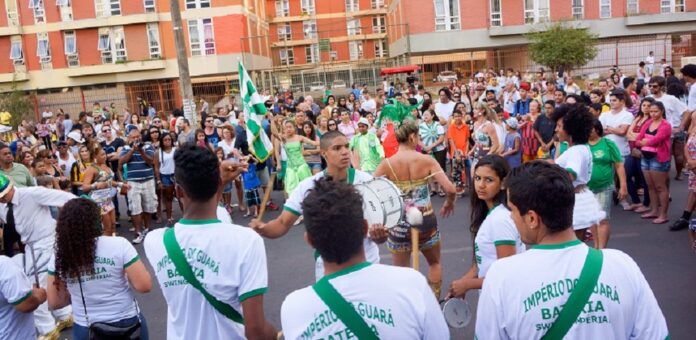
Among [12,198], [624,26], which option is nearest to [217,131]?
[12,198]

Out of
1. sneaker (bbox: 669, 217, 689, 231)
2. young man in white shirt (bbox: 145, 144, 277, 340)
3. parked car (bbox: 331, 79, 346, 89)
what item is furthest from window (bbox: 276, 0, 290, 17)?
young man in white shirt (bbox: 145, 144, 277, 340)

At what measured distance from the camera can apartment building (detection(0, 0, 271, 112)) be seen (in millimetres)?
36031

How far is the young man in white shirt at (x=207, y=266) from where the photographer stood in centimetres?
274

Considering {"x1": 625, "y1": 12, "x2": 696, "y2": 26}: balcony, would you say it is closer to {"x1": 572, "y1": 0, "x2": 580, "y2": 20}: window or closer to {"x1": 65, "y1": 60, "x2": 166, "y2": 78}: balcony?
{"x1": 572, "y1": 0, "x2": 580, "y2": 20}: window

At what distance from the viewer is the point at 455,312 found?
140 inches

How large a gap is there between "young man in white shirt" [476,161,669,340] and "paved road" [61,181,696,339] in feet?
9.99

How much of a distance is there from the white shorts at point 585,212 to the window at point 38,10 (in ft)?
127

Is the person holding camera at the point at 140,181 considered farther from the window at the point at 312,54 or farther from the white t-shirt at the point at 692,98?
the window at the point at 312,54

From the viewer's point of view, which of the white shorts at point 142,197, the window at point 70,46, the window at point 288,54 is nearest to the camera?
the white shorts at point 142,197

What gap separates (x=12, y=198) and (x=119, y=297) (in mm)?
2392

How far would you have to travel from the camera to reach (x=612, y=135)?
28.2ft

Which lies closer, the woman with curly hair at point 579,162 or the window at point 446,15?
the woman with curly hair at point 579,162

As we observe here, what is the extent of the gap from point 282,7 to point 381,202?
187 feet

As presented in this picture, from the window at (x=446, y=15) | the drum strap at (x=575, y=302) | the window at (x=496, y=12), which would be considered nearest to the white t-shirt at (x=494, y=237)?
the drum strap at (x=575, y=302)
